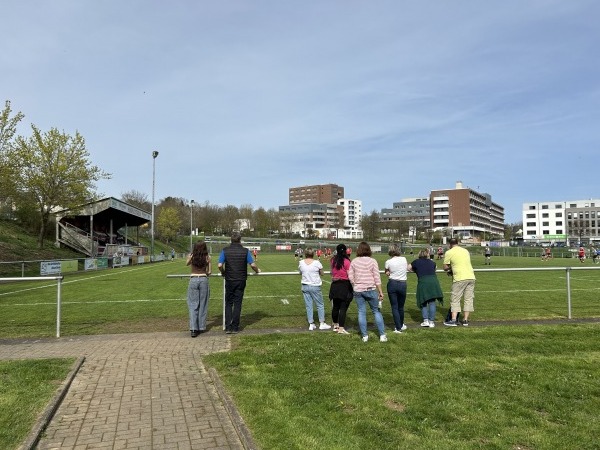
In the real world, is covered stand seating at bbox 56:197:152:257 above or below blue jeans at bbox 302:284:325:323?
above

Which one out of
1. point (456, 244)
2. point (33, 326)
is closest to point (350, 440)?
point (456, 244)

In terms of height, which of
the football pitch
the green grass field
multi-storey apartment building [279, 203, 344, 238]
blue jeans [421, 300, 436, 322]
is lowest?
the football pitch

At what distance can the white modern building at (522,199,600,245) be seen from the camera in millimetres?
121688

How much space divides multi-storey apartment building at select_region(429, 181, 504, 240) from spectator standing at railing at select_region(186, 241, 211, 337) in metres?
129

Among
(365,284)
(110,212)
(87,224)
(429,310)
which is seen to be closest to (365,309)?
(365,284)

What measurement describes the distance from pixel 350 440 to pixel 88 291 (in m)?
16.7

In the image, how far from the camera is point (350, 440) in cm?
387

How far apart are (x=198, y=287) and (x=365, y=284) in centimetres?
310

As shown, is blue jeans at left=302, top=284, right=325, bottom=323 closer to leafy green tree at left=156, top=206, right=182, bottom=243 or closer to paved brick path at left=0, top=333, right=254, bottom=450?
paved brick path at left=0, top=333, right=254, bottom=450

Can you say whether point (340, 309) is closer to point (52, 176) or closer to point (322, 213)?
point (52, 176)

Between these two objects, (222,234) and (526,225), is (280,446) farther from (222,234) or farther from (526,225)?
(526,225)

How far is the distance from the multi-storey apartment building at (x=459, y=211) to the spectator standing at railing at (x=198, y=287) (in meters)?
129

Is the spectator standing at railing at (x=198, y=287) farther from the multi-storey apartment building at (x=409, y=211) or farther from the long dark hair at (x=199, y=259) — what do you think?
the multi-storey apartment building at (x=409, y=211)

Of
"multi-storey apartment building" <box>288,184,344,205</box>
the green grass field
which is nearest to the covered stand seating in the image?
the green grass field
